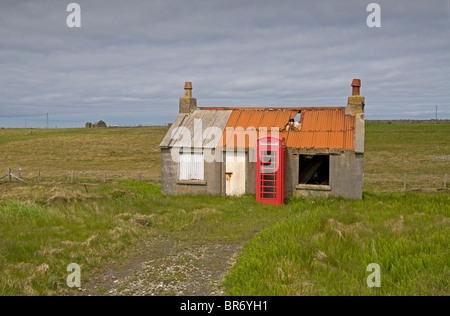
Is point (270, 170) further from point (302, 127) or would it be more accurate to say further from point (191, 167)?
point (191, 167)

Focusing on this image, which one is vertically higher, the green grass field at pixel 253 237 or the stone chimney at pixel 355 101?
the stone chimney at pixel 355 101

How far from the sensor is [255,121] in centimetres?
1923

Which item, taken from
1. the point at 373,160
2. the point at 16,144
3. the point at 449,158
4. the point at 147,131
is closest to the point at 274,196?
the point at 373,160

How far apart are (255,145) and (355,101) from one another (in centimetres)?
517

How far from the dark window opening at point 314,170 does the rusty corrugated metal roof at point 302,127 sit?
206cm

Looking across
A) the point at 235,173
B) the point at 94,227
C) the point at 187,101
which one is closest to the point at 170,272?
the point at 94,227

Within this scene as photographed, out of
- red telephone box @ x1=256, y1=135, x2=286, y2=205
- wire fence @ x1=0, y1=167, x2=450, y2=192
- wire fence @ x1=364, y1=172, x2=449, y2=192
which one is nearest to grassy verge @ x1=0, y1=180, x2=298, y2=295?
red telephone box @ x1=256, y1=135, x2=286, y2=205

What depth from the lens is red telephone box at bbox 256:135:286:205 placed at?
16.2 meters

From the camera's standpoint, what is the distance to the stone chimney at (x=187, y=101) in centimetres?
2066

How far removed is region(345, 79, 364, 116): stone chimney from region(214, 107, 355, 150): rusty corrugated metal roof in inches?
12.9

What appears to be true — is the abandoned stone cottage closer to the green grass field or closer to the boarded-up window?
the boarded-up window

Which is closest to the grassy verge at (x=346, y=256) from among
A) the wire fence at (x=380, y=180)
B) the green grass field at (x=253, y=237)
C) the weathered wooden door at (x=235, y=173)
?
the green grass field at (x=253, y=237)

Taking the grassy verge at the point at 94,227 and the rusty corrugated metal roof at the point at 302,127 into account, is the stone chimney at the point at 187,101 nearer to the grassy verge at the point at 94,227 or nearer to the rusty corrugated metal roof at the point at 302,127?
the rusty corrugated metal roof at the point at 302,127
